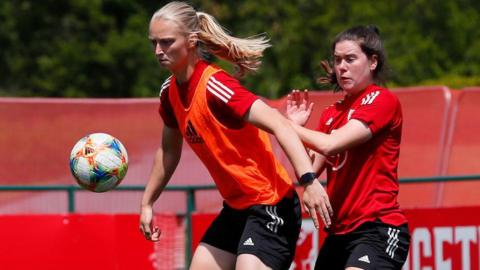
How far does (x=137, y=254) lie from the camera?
9.84 meters

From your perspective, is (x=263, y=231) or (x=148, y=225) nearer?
(x=263, y=231)

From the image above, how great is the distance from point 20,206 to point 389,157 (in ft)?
19.1

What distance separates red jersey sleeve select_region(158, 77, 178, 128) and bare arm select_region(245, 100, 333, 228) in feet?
2.14

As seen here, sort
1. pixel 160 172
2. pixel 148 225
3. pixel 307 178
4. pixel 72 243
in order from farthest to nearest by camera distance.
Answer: pixel 72 243 < pixel 160 172 < pixel 148 225 < pixel 307 178

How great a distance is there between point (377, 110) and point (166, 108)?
1218 mm

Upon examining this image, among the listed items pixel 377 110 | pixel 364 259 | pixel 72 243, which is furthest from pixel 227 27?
pixel 364 259

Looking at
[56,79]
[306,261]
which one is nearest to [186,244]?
[306,261]

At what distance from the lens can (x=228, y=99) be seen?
6.00 meters

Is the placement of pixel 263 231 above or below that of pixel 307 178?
below

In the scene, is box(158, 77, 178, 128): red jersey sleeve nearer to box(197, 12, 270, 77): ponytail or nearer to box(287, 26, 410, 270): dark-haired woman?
box(197, 12, 270, 77): ponytail

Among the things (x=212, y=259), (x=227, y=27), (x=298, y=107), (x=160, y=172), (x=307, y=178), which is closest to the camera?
(x=307, y=178)

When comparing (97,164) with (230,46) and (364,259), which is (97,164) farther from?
(364,259)

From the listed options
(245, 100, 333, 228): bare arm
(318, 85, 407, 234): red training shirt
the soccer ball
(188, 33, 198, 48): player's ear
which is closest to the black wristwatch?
(245, 100, 333, 228): bare arm

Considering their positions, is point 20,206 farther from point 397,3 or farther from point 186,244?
point 397,3
